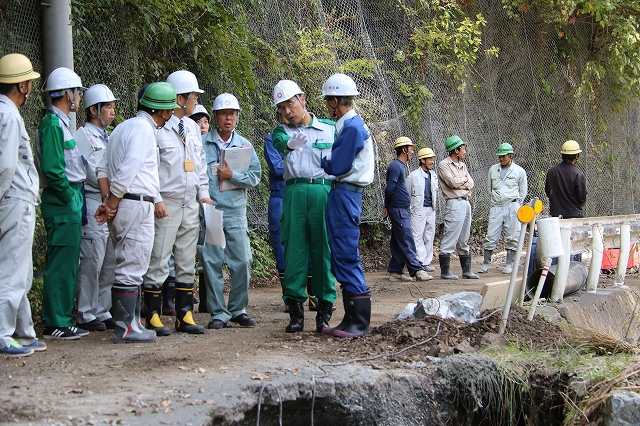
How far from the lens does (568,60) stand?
1756 cm

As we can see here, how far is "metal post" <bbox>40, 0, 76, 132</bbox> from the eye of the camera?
285 inches

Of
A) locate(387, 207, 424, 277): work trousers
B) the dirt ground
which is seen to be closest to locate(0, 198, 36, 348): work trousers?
the dirt ground

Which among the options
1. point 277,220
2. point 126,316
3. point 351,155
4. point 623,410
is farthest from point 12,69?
point 623,410

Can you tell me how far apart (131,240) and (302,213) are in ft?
4.46

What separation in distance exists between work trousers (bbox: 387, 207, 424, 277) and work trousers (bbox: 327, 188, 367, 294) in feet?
15.5

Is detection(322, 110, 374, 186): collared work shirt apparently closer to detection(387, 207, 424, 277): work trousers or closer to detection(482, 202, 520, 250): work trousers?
detection(387, 207, 424, 277): work trousers

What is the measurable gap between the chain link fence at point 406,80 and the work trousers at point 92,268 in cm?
137

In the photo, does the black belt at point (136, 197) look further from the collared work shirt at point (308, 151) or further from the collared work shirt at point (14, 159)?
the collared work shirt at point (308, 151)

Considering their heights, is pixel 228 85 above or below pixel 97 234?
above

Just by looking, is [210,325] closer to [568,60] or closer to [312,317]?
[312,317]

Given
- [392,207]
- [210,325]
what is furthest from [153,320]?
[392,207]

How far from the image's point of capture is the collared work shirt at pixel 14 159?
5.35 metres

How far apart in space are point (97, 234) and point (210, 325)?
1210 mm

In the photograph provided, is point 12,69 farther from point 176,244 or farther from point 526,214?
point 526,214
